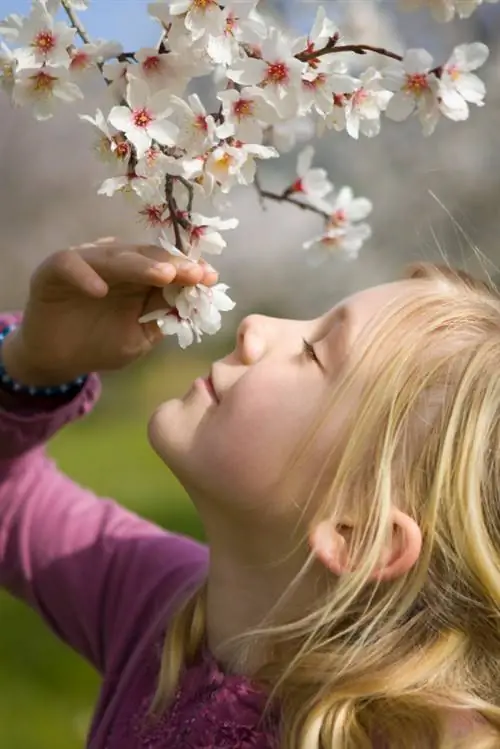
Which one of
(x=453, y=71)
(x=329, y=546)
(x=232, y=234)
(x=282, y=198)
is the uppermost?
(x=453, y=71)

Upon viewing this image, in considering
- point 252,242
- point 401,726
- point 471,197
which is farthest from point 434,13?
point 471,197

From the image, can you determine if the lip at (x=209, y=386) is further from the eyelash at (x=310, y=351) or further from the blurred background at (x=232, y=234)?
the blurred background at (x=232, y=234)

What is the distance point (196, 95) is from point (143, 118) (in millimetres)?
36

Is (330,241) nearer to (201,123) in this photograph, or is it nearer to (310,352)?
(310,352)

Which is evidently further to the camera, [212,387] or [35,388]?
[35,388]

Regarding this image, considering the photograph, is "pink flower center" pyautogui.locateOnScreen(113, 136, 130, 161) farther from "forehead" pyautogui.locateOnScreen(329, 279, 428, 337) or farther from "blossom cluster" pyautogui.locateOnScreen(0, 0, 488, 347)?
"forehead" pyautogui.locateOnScreen(329, 279, 428, 337)

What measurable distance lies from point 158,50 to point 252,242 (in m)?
1.86

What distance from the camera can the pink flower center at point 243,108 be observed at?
24.1 inches

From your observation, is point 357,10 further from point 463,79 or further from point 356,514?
point 356,514

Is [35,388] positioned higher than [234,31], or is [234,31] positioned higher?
[234,31]

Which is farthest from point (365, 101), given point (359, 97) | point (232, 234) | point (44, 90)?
point (232, 234)

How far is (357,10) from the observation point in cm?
87

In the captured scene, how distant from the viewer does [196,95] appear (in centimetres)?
60

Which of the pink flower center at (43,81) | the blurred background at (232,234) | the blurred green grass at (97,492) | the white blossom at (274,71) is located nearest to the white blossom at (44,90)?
the pink flower center at (43,81)
